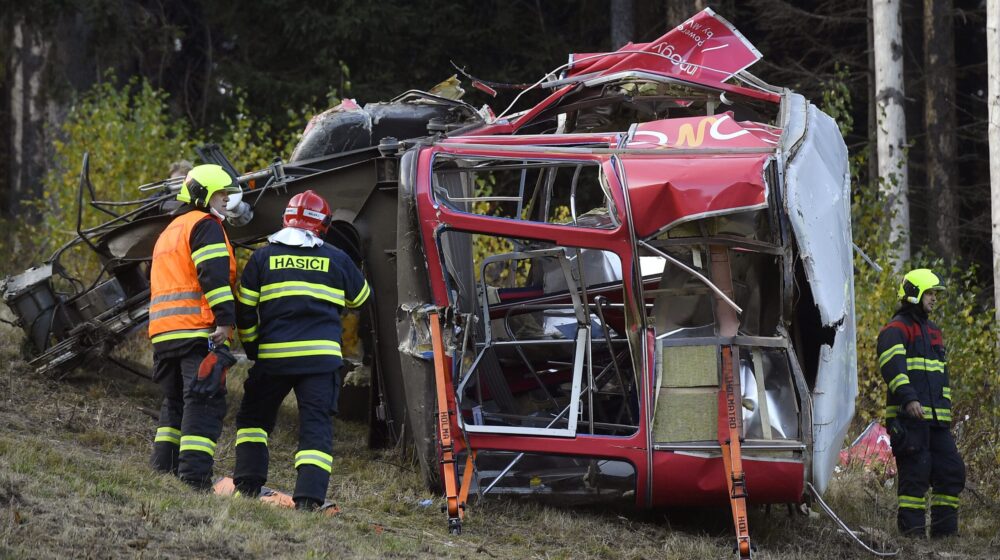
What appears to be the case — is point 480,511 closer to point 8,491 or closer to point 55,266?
point 8,491

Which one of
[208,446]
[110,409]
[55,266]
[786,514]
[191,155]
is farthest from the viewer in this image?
[191,155]

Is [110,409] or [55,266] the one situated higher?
[55,266]

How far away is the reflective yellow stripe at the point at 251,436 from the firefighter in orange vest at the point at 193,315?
169 millimetres

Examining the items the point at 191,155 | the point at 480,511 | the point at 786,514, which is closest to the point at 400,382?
the point at 480,511

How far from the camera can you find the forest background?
16047mm

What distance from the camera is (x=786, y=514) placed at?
26.7 ft

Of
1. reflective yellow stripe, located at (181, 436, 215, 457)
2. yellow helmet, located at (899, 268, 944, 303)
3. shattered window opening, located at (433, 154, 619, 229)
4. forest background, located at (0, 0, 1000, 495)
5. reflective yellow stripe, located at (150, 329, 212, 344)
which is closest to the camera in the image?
reflective yellow stripe, located at (181, 436, 215, 457)

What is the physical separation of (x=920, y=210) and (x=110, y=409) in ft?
48.4

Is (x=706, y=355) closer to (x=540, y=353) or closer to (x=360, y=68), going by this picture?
(x=540, y=353)

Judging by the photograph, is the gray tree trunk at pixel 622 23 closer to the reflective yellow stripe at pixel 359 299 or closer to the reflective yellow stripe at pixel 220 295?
the reflective yellow stripe at pixel 359 299

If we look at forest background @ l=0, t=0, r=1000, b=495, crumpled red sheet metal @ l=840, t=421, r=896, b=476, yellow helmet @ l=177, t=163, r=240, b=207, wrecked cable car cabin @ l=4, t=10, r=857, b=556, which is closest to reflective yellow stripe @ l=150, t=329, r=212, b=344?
yellow helmet @ l=177, t=163, r=240, b=207

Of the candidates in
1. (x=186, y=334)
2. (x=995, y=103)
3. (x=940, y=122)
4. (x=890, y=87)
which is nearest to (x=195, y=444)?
(x=186, y=334)

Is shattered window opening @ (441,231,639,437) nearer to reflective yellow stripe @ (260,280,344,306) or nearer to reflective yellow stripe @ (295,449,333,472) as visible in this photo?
reflective yellow stripe @ (260,280,344,306)

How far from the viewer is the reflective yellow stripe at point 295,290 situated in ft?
21.7
